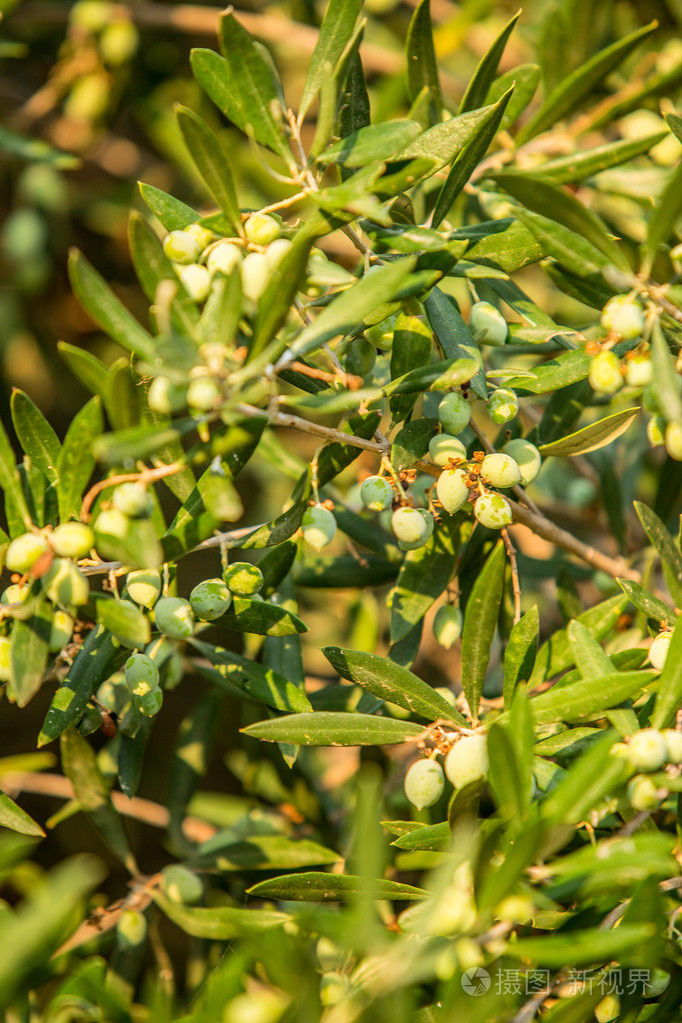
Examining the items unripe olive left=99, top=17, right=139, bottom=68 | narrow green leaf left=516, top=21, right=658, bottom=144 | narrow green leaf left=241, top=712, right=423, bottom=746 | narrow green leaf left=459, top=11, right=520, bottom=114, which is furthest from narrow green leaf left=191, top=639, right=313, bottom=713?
unripe olive left=99, top=17, right=139, bottom=68

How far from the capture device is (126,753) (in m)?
0.96

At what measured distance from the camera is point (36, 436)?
2.46ft

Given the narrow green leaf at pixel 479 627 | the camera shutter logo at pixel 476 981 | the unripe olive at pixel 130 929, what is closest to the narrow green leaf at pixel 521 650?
the narrow green leaf at pixel 479 627

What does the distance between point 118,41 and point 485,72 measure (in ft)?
4.00

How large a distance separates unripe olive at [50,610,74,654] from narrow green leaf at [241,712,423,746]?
18 centimetres

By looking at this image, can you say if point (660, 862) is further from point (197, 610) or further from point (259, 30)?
point (259, 30)

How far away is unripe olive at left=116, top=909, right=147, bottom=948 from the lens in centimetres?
103

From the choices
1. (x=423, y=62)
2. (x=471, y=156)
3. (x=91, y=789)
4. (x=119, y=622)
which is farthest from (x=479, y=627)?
(x=423, y=62)

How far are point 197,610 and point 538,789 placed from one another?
1.21 ft

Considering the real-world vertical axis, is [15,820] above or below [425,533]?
below

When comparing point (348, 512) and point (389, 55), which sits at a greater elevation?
point (389, 55)

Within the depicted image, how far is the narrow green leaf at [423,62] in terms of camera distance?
902 millimetres

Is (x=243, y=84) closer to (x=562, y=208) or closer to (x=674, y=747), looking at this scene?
(x=562, y=208)

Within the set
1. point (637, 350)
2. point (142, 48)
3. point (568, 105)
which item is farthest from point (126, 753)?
point (142, 48)
